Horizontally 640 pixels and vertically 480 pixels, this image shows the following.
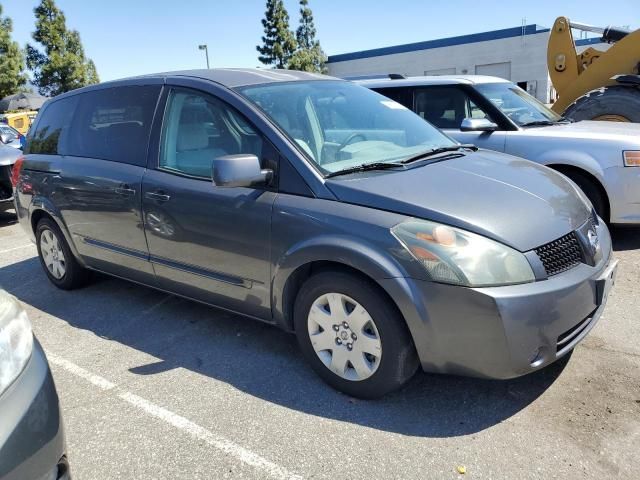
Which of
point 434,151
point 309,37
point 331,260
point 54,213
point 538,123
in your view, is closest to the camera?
point 331,260

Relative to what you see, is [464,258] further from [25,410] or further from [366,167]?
[25,410]

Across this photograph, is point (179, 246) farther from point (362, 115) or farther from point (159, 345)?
point (362, 115)

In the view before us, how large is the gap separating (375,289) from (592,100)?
20.8 feet

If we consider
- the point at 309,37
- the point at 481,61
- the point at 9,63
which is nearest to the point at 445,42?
the point at 481,61

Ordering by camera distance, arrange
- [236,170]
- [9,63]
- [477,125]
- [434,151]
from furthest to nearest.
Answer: [9,63], [477,125], [434,151], [236,170]

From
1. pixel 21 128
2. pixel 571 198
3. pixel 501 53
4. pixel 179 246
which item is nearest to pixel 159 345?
pixel 179 246

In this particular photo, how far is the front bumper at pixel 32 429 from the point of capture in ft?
5.55

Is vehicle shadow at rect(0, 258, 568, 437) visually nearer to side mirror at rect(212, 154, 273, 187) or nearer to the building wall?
side mirror at rect(212, 154, 273, 187)

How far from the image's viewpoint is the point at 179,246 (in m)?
3.56

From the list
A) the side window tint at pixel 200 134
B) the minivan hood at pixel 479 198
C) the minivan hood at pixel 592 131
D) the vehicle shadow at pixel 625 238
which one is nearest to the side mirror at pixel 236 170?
the side window tint at pixel 200 134

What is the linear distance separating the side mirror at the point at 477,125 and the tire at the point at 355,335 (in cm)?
322

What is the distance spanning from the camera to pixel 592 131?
17.8ft

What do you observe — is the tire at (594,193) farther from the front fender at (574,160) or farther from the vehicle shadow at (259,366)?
the vehicle shadow at (259,366)

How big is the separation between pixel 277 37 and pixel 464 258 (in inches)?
1787
